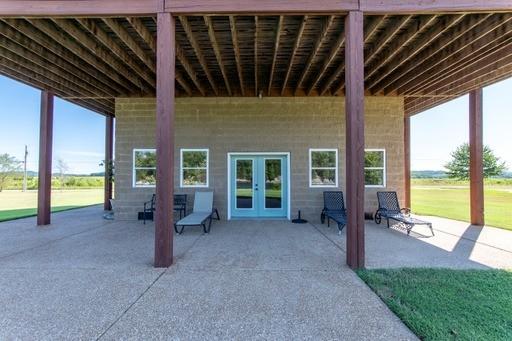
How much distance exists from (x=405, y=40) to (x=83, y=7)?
5.79 meters

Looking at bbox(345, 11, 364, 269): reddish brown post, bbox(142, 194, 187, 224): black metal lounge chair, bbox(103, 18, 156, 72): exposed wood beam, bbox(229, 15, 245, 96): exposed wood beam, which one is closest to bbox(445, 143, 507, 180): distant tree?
bbox(229, 15, 245, 96): exposed wood beam

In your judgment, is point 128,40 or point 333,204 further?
point 333,204

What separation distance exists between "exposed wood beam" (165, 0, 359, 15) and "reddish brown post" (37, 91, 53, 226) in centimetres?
617

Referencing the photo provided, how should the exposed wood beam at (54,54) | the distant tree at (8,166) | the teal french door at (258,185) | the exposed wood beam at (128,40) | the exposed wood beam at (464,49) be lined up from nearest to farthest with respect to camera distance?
the exposed wood beam at (128,40), the exposed wood beam at (464,49), the exposed wood beam at (54,54), the teal french door at (258,185), the distant tree at (8,166)

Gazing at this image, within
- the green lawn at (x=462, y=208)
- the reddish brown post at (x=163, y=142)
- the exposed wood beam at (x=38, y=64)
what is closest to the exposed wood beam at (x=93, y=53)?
the exposed wood beam at (x=38, y=64)

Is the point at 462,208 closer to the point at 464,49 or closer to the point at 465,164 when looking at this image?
the point at 464,49

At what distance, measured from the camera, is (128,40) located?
17.4 ft

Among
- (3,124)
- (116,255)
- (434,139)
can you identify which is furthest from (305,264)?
(434,139)

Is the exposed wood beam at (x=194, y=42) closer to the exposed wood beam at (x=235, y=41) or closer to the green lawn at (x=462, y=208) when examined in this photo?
the exposed wood beam at (x=235, y=41)

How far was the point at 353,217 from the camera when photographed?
405cm

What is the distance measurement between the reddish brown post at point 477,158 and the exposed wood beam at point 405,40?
3.41m

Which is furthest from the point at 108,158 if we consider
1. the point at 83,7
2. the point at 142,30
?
the point at 83,7

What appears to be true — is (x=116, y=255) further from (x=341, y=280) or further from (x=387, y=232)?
(x=387, y=232)

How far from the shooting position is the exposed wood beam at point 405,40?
15.6 feet
